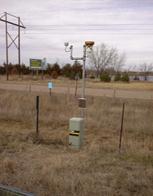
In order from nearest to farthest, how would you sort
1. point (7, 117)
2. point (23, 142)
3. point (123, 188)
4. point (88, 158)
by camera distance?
point (123, 188)
point (88, 158)
point (23, 142)
point (7, 117)

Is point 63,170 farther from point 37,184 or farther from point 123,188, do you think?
point 123,188

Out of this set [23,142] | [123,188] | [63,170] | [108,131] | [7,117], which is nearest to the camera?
[123,188]

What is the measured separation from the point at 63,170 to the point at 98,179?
0.78 meters

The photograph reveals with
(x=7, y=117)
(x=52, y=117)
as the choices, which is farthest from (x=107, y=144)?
(x=7, y=117)

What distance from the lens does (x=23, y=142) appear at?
860 cm

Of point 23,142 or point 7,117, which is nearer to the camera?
point 23,142

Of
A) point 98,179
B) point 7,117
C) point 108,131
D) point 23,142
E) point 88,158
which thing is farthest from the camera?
point 7,117

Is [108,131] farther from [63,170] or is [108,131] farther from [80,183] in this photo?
[80,183]

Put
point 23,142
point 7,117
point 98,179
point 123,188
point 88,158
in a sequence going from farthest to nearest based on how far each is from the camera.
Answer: point 7,117 → point 23,142 → point 88,158 → point 98,179 → point 123,188

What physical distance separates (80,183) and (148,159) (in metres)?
2.30

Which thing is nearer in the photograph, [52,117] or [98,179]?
[98,179]

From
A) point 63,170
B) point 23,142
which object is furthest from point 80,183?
point 23,142

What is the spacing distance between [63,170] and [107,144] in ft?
9.66

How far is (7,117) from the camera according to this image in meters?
13.3
